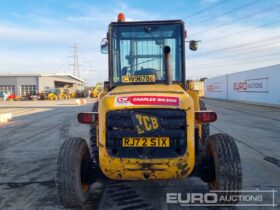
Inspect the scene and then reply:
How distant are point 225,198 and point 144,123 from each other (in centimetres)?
153

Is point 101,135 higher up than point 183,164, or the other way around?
point 101,135

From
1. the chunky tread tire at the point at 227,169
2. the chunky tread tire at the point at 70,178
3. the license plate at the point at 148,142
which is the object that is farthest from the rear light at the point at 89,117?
the chunky tread tire at the point at 227,169

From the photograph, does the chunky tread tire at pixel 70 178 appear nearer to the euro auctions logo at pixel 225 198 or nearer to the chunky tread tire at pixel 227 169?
the euro auctions logo at pixel 225 198

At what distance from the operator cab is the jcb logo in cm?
152

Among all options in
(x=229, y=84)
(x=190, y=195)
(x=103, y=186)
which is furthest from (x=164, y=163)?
(x=229, y=84)

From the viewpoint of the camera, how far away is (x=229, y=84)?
129 ft

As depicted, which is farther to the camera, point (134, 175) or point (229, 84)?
point (229, 84)

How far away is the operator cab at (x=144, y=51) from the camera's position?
5699 mm

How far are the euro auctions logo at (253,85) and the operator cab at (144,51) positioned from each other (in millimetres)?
23036

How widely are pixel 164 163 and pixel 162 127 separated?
0.48 m

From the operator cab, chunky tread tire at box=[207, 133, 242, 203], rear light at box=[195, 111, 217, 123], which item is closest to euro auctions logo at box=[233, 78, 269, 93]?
the operator cab

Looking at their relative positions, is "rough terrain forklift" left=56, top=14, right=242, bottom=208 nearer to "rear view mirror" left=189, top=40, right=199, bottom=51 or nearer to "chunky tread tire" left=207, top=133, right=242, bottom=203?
"chunky tread tire" left=207, top=133, right=242, bottom=203

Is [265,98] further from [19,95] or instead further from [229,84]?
[19,95]

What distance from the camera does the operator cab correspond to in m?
5.70
